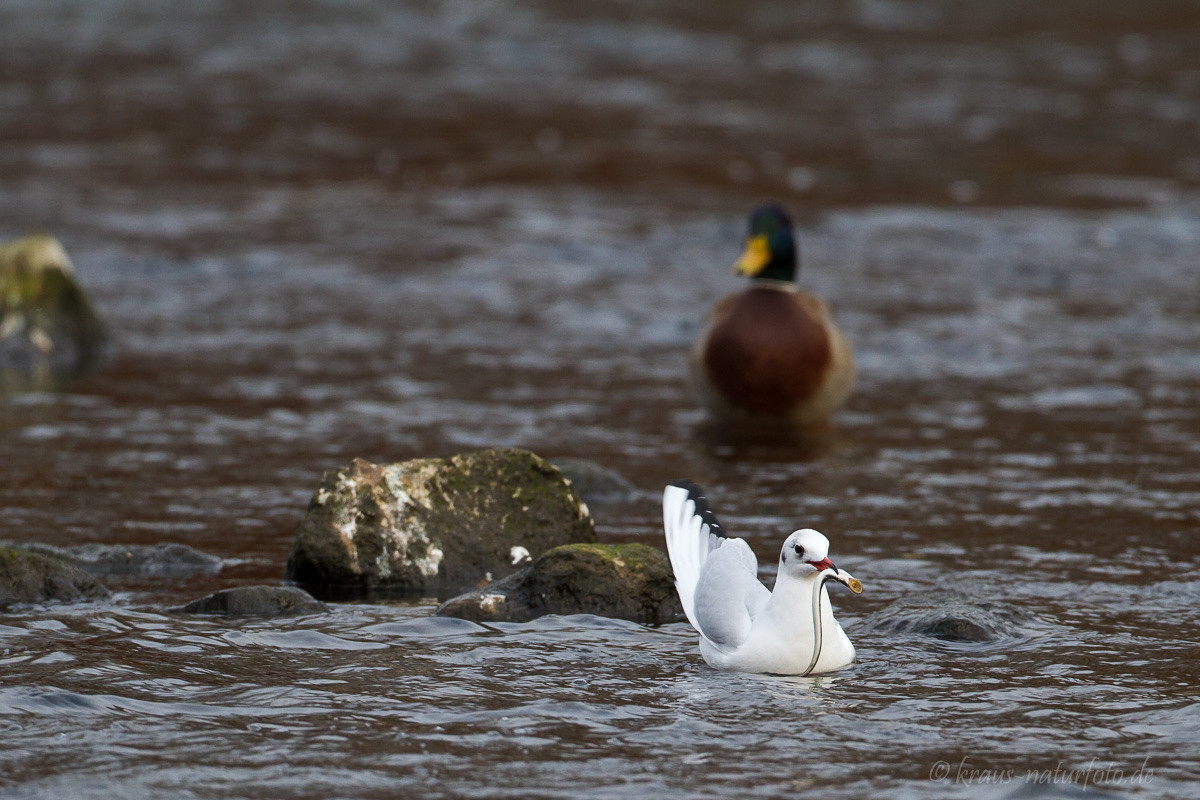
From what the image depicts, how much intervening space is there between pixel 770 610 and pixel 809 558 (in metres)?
0.23

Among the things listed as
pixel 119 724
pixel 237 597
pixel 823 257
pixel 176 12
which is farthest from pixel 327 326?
pixel 176 12

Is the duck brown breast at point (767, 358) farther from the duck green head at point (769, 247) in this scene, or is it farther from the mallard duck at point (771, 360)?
the duck green head at point (769, 247)

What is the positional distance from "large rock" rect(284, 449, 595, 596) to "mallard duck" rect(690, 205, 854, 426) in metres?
3.23

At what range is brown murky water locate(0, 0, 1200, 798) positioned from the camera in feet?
17.3

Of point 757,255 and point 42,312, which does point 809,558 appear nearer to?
point 757,255

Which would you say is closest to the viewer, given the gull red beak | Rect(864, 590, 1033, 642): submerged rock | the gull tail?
the gull red beak

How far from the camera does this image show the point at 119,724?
5.25 metres

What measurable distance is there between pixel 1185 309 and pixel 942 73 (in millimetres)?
12459

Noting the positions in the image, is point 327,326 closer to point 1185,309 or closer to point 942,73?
point 1185,309

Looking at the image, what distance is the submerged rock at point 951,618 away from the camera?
626cm

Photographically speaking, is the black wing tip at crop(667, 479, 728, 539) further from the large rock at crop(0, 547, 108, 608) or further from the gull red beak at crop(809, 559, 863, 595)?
the large rock at crop(0, 547, 108, 608)

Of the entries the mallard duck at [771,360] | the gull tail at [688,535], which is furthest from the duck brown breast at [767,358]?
the gull tail at [688,535]

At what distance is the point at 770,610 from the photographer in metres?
5.79

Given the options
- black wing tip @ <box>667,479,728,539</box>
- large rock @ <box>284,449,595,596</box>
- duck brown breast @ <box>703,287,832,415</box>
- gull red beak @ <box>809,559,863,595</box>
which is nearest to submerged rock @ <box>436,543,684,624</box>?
black wing tip @ <box>667,479,728,539</box>
